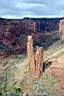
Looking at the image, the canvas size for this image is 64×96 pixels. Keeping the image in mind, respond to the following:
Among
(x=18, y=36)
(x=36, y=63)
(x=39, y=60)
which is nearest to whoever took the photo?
(x=39, y=60)

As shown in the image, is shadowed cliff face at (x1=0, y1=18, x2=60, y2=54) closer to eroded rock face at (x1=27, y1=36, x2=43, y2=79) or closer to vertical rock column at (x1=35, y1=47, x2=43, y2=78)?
eroded rock face at (x1=27, y1=36, x2=43, y2=79)

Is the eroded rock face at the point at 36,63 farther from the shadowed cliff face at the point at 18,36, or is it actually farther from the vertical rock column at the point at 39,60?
the shadowed cliff face at the point at 18,36

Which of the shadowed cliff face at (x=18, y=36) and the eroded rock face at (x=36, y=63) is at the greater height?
the eroded rock face at (x=36, y=63)

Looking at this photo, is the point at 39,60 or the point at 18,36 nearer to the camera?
the point at 39,60

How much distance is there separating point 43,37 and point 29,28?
372 inches

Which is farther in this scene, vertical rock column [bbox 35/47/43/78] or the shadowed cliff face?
the shadowed cliff face

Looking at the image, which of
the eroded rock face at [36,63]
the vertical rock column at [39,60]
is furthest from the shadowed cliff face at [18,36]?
the vertical rock column at [39,60]

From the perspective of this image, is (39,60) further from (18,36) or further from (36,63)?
(18,36)

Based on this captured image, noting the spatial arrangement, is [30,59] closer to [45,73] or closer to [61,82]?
[45,73]

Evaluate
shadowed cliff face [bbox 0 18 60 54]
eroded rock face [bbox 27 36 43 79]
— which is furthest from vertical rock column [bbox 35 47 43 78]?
shadowed cliff face [bbox 0 18 60 54]

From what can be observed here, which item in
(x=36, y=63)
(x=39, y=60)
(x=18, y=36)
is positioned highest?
(x=39, y=60)

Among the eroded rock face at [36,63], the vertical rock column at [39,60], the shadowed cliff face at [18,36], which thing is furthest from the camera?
the shadowed cliff face at [18,36]

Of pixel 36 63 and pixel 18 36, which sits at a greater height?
pixel 36 63

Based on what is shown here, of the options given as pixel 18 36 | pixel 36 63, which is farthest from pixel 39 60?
pixel 18 36
